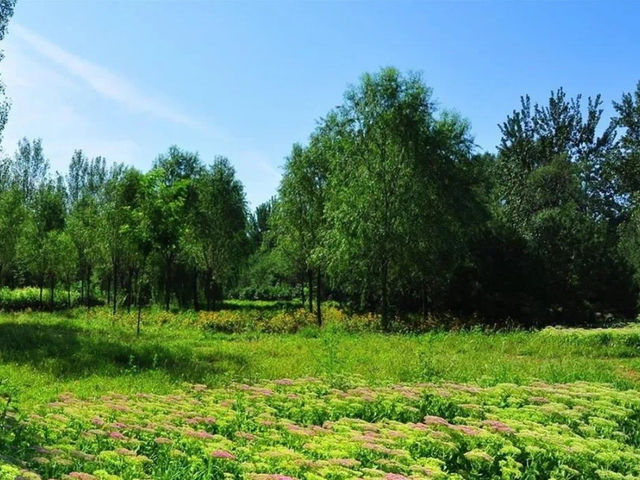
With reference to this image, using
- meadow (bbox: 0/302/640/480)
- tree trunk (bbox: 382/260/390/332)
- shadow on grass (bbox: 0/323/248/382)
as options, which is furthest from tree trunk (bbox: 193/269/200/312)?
meadow (bbox: 0/302/640/480)

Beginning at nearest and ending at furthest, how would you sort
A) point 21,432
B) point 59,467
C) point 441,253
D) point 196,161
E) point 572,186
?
point 59,467
point 21,432
point 441,253
point 196,161
point 572,186

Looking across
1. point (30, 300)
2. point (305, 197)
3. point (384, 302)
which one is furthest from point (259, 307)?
point (384, 302)

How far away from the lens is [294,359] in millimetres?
13188

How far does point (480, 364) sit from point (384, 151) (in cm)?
1324

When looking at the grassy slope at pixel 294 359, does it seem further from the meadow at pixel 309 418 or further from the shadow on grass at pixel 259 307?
the shadow on grass at pixel 259 307

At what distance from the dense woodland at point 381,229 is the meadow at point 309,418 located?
9.45 metres

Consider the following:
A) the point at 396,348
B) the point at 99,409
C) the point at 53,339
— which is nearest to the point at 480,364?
the point at 396,348

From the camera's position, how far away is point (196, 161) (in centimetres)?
3838

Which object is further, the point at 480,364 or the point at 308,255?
the point at 308,255

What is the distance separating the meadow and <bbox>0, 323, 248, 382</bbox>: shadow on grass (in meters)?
0.06

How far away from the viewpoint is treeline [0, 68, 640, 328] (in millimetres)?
23344

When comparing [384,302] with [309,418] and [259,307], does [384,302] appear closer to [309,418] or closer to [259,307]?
[309,418]

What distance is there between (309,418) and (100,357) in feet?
28.6

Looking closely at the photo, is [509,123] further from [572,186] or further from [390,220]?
[390,220]
